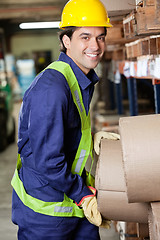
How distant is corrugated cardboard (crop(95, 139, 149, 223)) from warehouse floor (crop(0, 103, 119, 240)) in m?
2.76

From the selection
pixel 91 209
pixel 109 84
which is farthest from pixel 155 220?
pixel 109 84

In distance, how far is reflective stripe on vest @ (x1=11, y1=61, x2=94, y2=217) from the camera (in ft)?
8.84

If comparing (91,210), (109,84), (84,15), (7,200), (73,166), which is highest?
(84,15)

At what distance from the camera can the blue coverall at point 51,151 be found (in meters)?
2.50

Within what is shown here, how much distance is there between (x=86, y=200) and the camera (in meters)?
2.63

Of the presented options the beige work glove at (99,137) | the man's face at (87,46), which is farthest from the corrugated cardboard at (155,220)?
the man's face at (87,46)

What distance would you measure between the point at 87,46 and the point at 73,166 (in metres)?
0.80

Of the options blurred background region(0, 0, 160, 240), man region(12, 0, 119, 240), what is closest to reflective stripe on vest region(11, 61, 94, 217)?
man region(12, 0, 119, 240)

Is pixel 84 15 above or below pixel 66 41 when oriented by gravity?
above

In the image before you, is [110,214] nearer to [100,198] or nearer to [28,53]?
[100,198]

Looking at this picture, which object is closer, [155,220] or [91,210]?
[155,220]

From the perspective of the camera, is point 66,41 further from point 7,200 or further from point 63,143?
point 7,200

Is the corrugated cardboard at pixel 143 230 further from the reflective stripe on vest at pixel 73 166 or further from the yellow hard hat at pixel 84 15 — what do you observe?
the yellow hard hat at pixel 84 15

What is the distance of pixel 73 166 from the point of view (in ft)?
9.16
